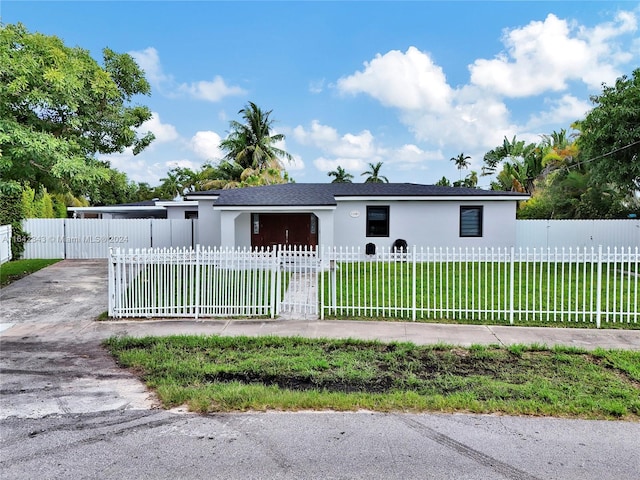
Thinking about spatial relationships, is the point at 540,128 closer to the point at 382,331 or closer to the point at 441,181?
the point at 441,181

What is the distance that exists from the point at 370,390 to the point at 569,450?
2.07 metres

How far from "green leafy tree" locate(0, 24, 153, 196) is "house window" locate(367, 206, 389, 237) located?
32.1 ft

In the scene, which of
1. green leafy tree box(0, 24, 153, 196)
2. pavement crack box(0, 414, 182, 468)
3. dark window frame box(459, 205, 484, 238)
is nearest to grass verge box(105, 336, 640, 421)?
pavement crack box(0, 414, 182, 468)

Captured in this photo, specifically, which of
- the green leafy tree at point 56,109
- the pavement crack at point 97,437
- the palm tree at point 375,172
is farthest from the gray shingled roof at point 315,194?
the palm tree at point 375,172

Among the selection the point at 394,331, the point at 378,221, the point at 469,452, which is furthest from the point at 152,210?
the point at 469,452

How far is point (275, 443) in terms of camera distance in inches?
144

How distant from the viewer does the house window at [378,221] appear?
698 inches

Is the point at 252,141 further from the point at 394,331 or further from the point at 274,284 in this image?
the point at 394,331

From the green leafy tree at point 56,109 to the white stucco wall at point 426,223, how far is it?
9060mm

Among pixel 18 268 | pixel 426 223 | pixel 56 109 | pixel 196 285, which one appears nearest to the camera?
pixel 196 285

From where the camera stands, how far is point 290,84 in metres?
22.4

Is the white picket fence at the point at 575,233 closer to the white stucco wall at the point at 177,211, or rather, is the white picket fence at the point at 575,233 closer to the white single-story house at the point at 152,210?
the white single-story house at the point at 152,210

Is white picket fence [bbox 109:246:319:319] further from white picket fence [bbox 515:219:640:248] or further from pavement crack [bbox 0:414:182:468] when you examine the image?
white picket fence [bbox 515:219:640:248]

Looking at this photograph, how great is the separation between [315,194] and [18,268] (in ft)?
37.9
